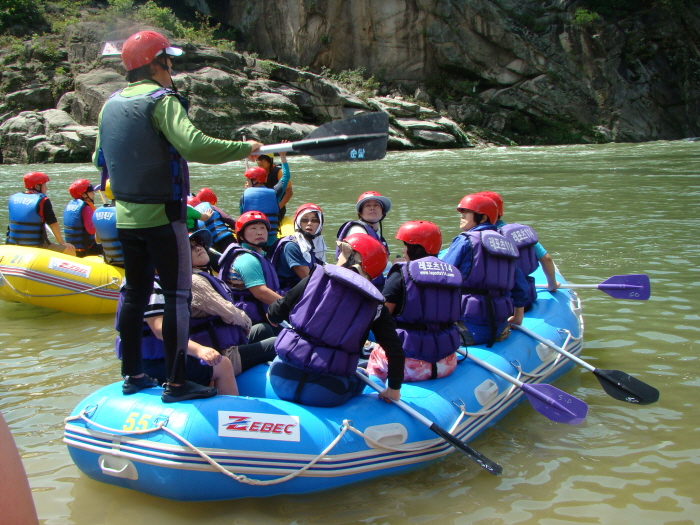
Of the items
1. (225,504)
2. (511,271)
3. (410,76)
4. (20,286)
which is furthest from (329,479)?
(410,76)

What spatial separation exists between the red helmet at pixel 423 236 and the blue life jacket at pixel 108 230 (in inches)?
133

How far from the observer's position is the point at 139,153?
2605 mm

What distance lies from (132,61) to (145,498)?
205 cm

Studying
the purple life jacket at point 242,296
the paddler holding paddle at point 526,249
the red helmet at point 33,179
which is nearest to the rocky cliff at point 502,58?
the red helmet at point 33,179

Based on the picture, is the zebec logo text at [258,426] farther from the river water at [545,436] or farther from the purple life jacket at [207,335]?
the purple life jacket at [207,335]


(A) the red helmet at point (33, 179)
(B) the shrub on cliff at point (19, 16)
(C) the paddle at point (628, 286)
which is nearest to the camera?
(C) the paddle at point (628, 286)

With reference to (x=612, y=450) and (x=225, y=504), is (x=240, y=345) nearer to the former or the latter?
(x=225, y=504)

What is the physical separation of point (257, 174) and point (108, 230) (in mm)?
1605

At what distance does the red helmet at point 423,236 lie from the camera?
3561 mm

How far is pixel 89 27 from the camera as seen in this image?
27.8 meters

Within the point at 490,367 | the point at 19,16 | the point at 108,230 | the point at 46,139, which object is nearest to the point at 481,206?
the point at 490,367

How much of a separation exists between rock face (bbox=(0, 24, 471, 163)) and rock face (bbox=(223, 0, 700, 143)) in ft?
21.3

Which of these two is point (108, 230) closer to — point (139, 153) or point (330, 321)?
point (139, 153)

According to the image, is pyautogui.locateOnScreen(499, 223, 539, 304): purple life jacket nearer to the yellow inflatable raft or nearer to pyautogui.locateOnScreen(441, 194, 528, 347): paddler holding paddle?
pyautogui.locateOnScreen(441, 194, 528, 347): paddler holding paddle
